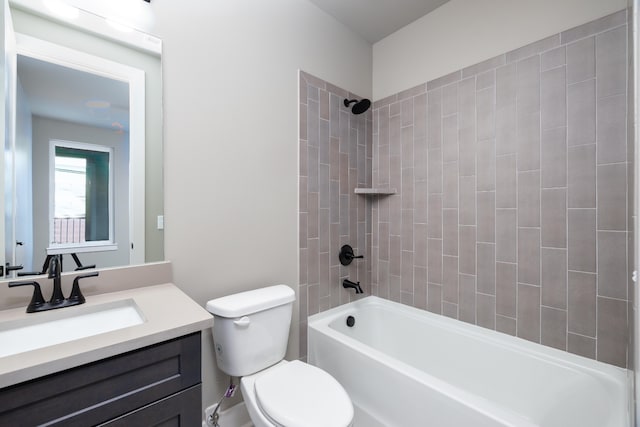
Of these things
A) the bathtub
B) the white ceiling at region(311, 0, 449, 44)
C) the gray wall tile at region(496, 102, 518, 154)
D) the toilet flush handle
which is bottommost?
the bathtub

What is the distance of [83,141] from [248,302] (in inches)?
39.8

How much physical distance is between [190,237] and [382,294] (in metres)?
1.59

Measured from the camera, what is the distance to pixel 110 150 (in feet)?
4.18

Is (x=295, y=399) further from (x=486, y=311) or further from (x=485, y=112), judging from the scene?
(x=485, y=112)

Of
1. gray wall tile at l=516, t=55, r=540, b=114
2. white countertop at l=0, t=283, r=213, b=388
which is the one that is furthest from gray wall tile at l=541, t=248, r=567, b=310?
white countertop at l=0, t=283, r=213, b=388

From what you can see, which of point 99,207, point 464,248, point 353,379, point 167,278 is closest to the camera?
point 99,207

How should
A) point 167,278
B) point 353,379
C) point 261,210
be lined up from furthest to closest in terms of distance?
point 261,210 → point 353,379 → point 167,278

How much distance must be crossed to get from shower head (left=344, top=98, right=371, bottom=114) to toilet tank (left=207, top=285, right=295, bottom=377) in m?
1.40

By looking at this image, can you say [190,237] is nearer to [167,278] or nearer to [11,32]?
[167,278]

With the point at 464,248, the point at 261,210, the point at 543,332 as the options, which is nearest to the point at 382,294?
the point at 464,248

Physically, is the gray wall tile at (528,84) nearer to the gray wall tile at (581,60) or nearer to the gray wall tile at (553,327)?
the gray wall tile at (581,60)

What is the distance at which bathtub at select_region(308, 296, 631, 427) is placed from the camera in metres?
1.22

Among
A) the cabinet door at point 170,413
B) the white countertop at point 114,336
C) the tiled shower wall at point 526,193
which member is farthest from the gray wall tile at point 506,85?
the cabinet door at point 170,413

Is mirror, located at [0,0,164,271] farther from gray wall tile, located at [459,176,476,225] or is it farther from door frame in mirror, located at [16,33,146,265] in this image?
gray wall tile, located at [459,176,476,225]
